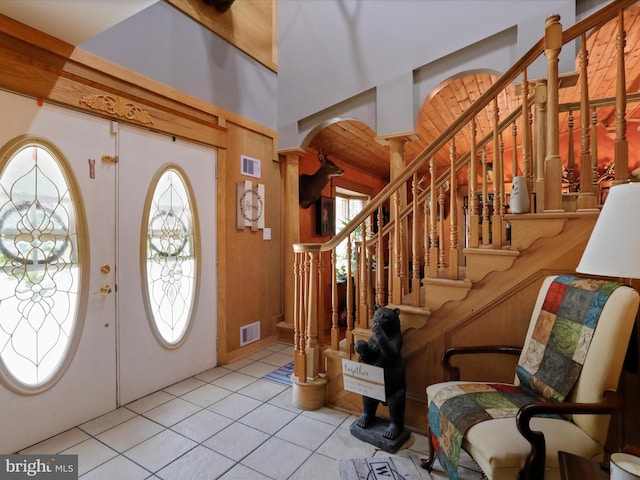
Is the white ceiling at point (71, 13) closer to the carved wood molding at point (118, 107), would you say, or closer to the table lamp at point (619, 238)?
the carved wood molding at point (118, 107)

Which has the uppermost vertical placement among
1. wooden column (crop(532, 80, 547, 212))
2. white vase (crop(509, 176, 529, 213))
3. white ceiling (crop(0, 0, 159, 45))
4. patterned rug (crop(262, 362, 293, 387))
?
white ceiling (crop(0, 0, 159, 45))

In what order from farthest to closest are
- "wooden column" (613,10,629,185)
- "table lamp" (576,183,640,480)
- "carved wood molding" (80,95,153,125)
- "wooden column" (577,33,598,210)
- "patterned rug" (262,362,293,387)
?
"patterned rug" (262,362,293,387) → "carved wood molding" (80,95,153,125) → "wooden column" (577,33,598,210) → "wooden column" (613,10,629,185) → "table lamp" (576,183,640,480)

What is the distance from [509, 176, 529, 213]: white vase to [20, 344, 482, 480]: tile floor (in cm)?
152

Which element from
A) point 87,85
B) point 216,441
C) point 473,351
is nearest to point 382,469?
point 473,351

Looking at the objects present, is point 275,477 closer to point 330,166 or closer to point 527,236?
point 527,236

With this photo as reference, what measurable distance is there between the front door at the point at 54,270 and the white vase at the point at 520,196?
112 inches

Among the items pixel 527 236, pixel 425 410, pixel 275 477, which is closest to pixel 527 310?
pixel 527 236

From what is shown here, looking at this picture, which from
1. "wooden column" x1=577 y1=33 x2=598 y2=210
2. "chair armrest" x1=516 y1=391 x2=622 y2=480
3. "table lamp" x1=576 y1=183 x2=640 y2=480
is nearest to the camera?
"table lamp" x1=576 y1=183 x2=640 y2=480

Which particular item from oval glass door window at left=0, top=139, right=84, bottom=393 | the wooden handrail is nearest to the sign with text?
the wooden handrail

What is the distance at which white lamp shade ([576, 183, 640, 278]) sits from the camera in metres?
1.05

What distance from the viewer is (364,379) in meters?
2.08

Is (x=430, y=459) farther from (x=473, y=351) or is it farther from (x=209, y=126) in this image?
(x=209, y=126)

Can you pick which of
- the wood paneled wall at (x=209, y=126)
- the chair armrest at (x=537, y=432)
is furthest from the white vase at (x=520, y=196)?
the wood paneled wall at (x=209, y=126)

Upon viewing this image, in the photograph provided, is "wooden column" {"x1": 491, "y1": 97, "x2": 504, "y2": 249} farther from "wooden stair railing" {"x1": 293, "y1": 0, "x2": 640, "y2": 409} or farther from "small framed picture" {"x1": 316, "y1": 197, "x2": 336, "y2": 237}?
"small framed picture" {"x1": 316, "y1": 197, "x2": 336, "y2": 237}
